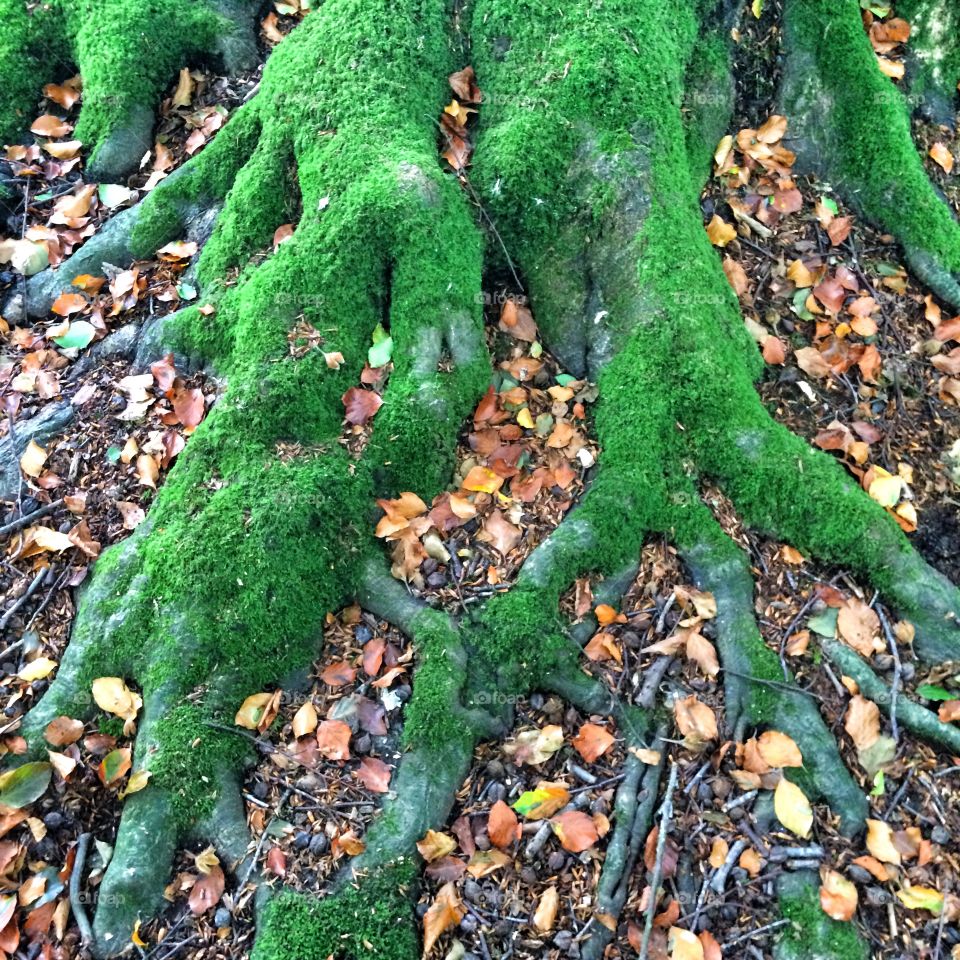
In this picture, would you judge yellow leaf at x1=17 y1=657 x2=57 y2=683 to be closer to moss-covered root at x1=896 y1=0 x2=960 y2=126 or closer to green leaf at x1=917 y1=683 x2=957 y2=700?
green leaf at x1=917 y1=683 x2=957 y2=700

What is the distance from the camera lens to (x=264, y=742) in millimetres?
2855

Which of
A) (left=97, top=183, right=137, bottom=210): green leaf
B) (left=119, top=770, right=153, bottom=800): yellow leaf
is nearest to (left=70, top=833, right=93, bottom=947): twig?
(left=119, top=770, right=153, bottom=800): yellow leaf

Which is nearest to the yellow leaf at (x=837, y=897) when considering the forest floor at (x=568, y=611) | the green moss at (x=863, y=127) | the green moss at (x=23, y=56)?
the forest floor at (x=568, y=611)

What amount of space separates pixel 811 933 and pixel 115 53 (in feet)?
18.1

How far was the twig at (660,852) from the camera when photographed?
2.44 meters

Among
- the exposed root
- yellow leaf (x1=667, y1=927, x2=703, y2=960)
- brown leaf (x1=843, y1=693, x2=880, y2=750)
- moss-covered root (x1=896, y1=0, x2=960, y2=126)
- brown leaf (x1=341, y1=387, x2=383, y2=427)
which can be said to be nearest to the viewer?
yellow leaf (x1=667, y1=927, x2=703, y2=960)

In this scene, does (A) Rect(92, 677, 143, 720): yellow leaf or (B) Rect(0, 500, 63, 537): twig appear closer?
(A) Rect(92, 677, 143, 720): yellow leaf

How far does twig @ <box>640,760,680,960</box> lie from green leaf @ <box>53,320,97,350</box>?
3425 millimetres

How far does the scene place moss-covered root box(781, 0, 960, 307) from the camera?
163 inches

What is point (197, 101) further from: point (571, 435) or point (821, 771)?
point (821, 771)

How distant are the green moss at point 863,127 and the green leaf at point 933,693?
2.44m

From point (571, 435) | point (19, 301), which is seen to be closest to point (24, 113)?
point (19, 301)

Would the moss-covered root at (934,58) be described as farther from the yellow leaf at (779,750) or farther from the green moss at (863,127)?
the yellow leaf at (779,750)

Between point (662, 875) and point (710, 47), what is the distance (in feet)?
13.4
